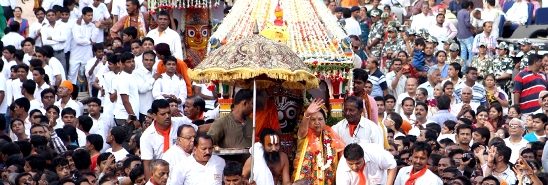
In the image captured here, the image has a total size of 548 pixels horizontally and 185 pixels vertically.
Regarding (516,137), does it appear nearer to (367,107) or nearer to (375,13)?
(367,107)

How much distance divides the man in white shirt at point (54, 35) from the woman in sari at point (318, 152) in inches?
335

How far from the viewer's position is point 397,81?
68.8ft

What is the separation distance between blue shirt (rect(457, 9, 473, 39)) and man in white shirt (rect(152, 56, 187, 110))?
24.5ft

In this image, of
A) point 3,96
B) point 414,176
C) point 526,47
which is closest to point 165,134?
point 414,176

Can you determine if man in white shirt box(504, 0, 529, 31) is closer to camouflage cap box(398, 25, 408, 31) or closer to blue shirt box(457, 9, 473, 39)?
blue shirt box(457, 9, 473, 39)

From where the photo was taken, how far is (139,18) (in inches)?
872

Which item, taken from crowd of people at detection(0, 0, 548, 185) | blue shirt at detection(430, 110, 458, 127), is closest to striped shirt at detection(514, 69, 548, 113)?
crowd of people at detection(0, 0, 548, 185)

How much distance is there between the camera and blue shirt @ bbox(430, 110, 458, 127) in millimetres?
18766

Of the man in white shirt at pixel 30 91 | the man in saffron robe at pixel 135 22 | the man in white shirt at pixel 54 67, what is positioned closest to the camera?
the man in white shirt at pixel 30 91

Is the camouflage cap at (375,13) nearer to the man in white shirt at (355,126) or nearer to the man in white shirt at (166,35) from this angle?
the man in white shirt at (166,35)

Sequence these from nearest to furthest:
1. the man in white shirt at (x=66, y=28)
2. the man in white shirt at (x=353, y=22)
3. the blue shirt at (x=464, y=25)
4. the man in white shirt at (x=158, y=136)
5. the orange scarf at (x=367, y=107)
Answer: the man in white shirt at (x=158, y=136)
the orange scarf at (x=367, y=107)
the man in white shirt at (x=66, y=28)
the man in white shirt at (x=353, y=22)
the blue shirt at (x=464, y=25)

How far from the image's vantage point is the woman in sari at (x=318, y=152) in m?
14.1

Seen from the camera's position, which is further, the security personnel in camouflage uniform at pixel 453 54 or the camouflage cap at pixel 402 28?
the camouflage cap at pixel 402 28

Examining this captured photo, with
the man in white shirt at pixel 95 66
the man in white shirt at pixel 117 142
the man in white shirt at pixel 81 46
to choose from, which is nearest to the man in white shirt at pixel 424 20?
the man in white shirt at pixel 81 46
